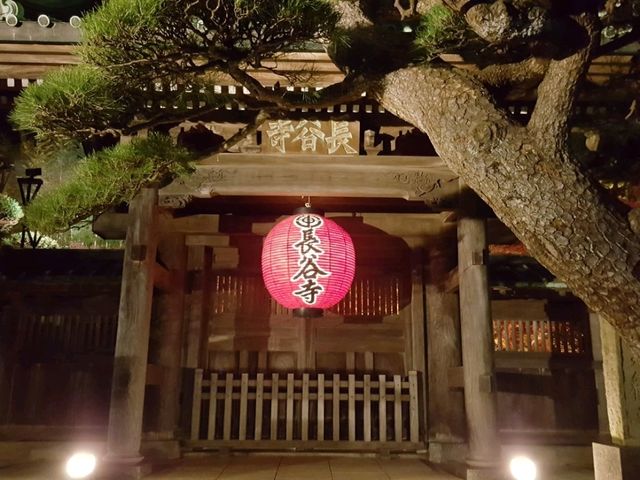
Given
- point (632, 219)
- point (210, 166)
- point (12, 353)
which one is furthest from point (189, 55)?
point (12, 353)

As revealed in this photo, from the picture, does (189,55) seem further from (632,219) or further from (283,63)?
(632,219)

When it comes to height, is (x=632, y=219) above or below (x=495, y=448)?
above

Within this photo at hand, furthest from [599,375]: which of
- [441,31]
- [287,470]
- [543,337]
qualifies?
[441,31]

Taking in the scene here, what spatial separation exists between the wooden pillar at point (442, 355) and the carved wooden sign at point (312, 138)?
2.48 meters

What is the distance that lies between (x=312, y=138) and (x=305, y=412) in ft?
12.5

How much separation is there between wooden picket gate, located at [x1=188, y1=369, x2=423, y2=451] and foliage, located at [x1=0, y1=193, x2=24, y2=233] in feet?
10.1

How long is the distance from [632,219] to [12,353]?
797cm

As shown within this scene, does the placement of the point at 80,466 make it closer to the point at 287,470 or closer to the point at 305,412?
the point at 287,470

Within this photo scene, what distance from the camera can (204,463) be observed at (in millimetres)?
6793

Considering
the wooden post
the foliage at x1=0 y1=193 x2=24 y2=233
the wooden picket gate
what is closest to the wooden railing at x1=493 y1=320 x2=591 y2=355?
the wooden picket gate

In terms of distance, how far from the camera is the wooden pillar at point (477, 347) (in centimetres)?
563

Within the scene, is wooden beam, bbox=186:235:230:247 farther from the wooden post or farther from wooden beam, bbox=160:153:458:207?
the wooden post

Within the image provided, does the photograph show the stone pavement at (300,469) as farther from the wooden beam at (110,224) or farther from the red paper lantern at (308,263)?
the wooden beam at (110,224)

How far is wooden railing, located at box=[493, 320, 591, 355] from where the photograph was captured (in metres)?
7.78
